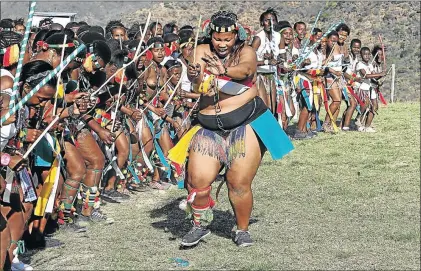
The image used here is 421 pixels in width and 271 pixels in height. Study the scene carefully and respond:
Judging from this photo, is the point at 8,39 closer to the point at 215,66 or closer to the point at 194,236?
the point at 215,66

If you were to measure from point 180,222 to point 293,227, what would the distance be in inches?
45.0

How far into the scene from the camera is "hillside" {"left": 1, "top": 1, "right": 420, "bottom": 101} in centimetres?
3799

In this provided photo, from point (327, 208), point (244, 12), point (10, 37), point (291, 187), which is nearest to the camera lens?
point (10, 37)

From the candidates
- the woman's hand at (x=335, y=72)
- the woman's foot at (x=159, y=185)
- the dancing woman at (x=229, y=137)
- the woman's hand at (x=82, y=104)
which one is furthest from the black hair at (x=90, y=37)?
the woman's hand at (x=335, y=72)

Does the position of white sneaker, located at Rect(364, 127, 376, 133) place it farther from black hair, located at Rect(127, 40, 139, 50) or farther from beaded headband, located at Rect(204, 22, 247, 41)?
beaded headband, located at Rect(204, 22, 247, 41)

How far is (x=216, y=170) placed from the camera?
6797mm

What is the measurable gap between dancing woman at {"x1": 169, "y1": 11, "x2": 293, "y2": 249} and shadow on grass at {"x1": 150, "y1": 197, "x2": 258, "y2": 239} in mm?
464

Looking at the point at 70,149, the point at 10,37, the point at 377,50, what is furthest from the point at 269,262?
the point at 377,50

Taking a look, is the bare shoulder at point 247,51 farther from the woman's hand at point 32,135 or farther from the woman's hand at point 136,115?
the woman's hand at point 136,115

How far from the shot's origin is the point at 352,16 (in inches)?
1810

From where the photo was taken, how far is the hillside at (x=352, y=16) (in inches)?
1496

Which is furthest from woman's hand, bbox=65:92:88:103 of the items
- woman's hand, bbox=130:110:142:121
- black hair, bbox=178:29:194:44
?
Answer: black hair, bbox=178:29:194:44

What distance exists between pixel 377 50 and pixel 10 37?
33.9 ft

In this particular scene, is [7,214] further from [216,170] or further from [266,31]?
[266,31]
